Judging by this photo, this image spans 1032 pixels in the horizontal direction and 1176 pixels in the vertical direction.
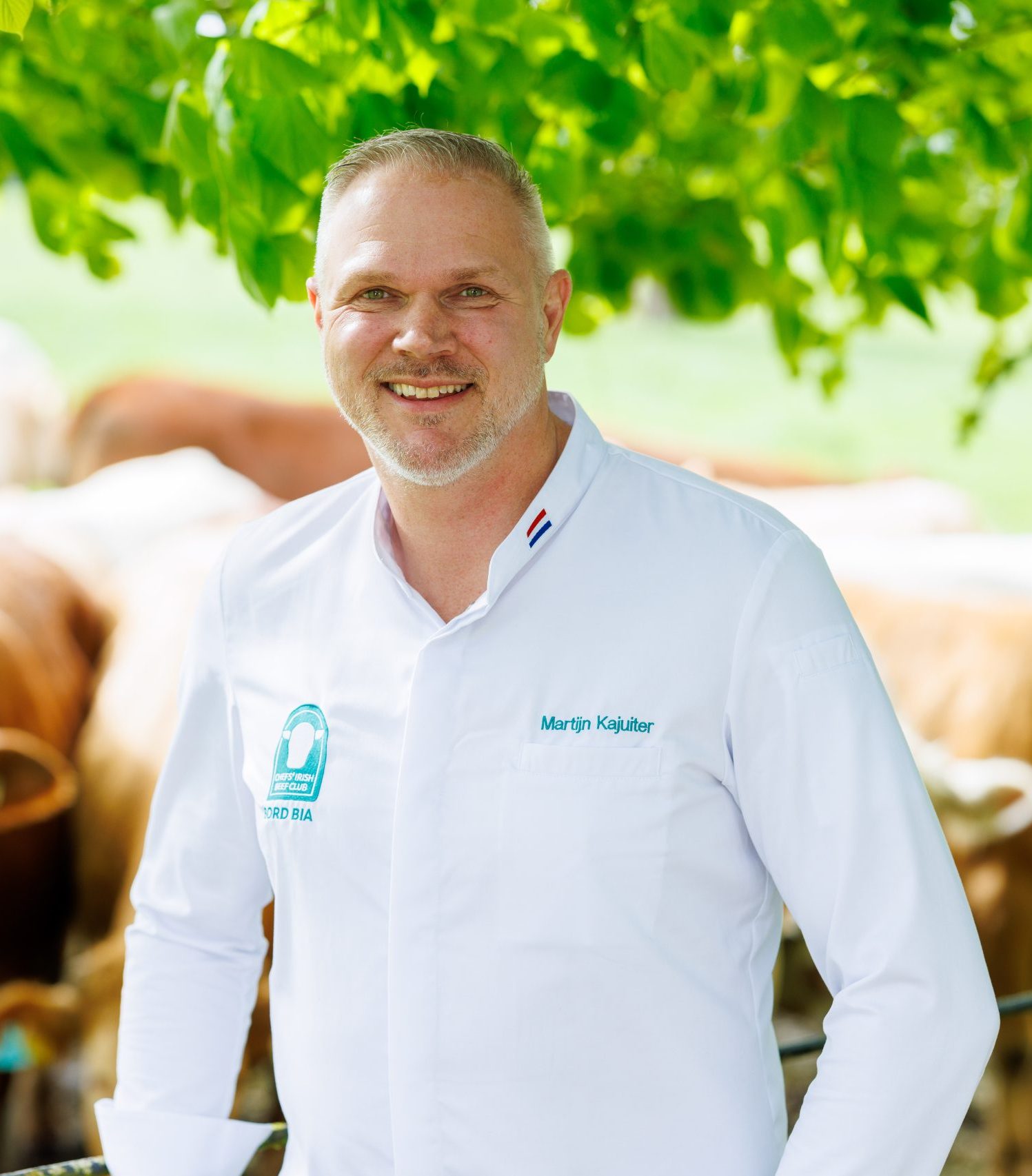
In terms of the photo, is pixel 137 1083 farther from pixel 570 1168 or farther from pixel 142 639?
pixel 142 639

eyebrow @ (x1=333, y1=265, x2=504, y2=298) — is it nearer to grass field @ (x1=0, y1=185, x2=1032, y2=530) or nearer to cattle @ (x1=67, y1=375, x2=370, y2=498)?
cattle @ (x1=67, y1=375, x2=370, y2=498)

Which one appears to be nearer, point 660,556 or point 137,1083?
point 660,556

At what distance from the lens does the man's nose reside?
1.01m

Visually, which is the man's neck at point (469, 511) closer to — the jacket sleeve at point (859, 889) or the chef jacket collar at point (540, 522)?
the chef jacket collar at point (540, 522)

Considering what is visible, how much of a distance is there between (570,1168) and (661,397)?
9299 mm

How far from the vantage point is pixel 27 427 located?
25.7 feet

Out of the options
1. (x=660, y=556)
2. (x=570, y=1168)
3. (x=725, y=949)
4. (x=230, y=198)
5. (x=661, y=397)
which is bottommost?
(x=570, y=1168)

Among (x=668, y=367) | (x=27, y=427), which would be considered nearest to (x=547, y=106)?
(x=27, y=427)

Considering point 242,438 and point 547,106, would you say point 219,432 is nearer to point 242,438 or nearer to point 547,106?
point 242,438

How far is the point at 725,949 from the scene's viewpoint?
964mm

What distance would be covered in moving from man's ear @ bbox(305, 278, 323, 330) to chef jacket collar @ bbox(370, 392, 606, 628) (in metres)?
0.16

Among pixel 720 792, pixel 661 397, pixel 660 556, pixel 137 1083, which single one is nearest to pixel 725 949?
pixel 720 792

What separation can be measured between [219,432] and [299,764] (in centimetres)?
699

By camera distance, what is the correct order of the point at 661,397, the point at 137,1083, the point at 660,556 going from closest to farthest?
the point at 660,556, the point at 137,1083, the point at 661,397
